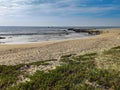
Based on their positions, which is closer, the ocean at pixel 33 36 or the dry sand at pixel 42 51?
the dry sand at pixel 42 51

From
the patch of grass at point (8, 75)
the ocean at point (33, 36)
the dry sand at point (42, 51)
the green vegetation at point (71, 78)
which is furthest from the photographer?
the ocean at point (33, 36)

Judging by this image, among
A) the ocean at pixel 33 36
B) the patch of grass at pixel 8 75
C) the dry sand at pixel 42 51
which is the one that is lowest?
the ocean at pixel 33 36

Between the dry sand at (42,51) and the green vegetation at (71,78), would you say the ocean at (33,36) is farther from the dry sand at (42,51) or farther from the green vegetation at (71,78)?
the green vegetation at (71,78)

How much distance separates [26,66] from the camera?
31.8 feet

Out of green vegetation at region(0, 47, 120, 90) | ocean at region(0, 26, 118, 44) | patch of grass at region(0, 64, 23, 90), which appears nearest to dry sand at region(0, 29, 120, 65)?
patch of grass at region(0, 64, 23, 90)

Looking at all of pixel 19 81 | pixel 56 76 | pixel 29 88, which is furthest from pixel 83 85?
pixel 19 81

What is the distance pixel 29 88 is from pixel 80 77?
1966 mm

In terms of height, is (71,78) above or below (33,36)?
above

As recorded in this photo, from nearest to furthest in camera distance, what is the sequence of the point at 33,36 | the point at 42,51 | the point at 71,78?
the point at 71,78, the point at 42,51, the point at 33,36

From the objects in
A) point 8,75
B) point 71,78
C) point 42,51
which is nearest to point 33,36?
point 42,51

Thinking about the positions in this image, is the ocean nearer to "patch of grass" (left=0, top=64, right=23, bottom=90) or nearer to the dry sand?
the dry sand

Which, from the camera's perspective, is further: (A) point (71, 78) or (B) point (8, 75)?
(B) point (8, 75)

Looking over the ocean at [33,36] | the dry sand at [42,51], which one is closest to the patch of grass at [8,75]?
the dry sand at [42,51]

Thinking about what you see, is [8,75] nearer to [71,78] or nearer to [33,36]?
[71,78]
